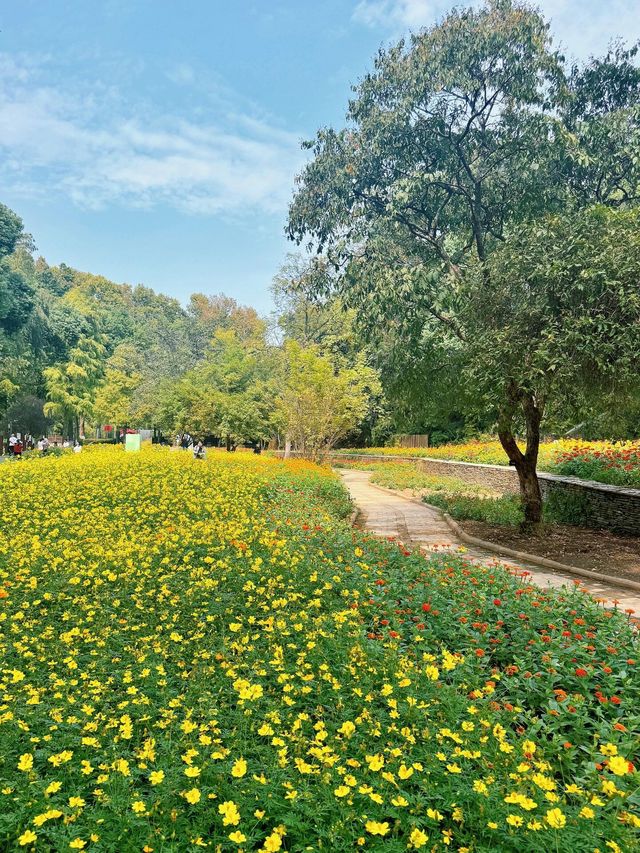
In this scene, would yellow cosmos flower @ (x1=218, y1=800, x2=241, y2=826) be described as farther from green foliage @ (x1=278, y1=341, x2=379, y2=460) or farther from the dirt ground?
green foliage @ (x1=278, y1=341, x2=379, y2=460)

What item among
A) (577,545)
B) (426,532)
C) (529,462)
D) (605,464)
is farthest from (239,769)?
(605,464)

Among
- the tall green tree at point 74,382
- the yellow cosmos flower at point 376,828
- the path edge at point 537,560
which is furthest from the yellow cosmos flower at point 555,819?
the tall green tree at point 74,382

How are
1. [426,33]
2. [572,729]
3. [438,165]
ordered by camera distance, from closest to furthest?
A: 1. [572,729]
2. [426,33]
3. [438,165]

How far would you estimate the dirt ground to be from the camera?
827cm

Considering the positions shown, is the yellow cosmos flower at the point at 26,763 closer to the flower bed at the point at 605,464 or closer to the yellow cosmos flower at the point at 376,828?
the yellow cosmos flower at the point at 376,828

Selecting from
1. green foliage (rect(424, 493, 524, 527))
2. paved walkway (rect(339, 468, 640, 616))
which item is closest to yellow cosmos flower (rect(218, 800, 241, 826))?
paved walkway (rect(339, 468, 640, 616))

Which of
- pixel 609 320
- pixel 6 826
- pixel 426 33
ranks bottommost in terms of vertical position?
pixel 6 826

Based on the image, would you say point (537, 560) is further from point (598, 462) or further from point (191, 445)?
point (191, 445)

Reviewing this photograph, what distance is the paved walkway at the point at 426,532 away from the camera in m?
7.04

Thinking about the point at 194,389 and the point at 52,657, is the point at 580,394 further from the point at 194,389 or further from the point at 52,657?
the point at 194,389

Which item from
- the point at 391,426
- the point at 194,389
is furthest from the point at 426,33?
the point at 194,389

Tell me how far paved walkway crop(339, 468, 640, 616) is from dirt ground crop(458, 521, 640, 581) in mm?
524

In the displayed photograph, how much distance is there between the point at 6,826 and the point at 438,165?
10049 mm

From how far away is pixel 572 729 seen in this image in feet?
10.5
